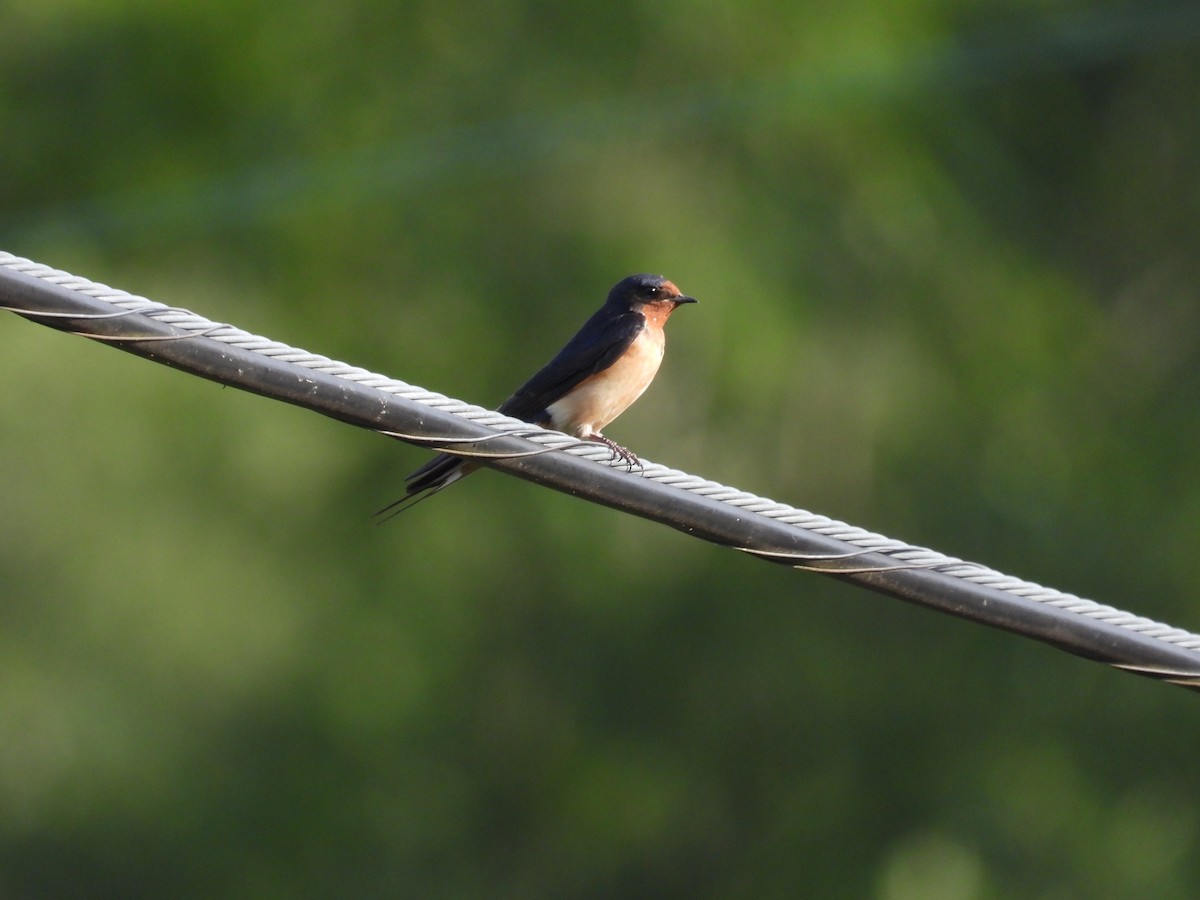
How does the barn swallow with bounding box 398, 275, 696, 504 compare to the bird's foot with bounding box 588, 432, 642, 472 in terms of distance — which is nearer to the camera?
the bird's foot with bounding box 588, 432, 642, 472

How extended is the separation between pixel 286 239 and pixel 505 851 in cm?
471

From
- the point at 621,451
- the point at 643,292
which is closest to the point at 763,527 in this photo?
the point at 621,451

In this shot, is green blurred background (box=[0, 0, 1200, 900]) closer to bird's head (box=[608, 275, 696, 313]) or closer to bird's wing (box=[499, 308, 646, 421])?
bird's head (box=[608, 275, 696, 313])

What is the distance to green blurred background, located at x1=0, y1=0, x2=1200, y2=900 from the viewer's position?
10.8m

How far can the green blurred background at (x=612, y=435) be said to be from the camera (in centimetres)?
1079

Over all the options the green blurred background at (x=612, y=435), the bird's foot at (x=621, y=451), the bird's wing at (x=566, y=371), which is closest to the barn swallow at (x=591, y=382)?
the bird's wing at (x=566, y=371)

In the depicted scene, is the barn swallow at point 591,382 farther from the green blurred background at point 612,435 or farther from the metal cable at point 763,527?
the green blurred background at point 612,435

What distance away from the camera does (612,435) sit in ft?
33.9

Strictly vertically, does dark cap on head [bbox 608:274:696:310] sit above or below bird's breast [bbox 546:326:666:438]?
above

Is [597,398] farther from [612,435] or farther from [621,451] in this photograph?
[612,435]

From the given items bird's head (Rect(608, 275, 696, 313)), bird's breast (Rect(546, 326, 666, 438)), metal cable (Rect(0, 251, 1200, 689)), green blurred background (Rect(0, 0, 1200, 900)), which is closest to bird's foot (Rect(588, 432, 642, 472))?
bird's breast (Rect(546, 326, 666, 438))

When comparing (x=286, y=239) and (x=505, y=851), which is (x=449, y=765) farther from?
(x=286, y=239)

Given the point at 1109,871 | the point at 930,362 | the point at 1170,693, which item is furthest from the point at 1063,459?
the point at 1109,871

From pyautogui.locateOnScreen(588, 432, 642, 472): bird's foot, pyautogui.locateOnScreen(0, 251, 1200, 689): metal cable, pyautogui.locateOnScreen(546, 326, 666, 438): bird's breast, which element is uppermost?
pyautogui.locateOnScreen(546, 326, 666, 438): bird's breast
